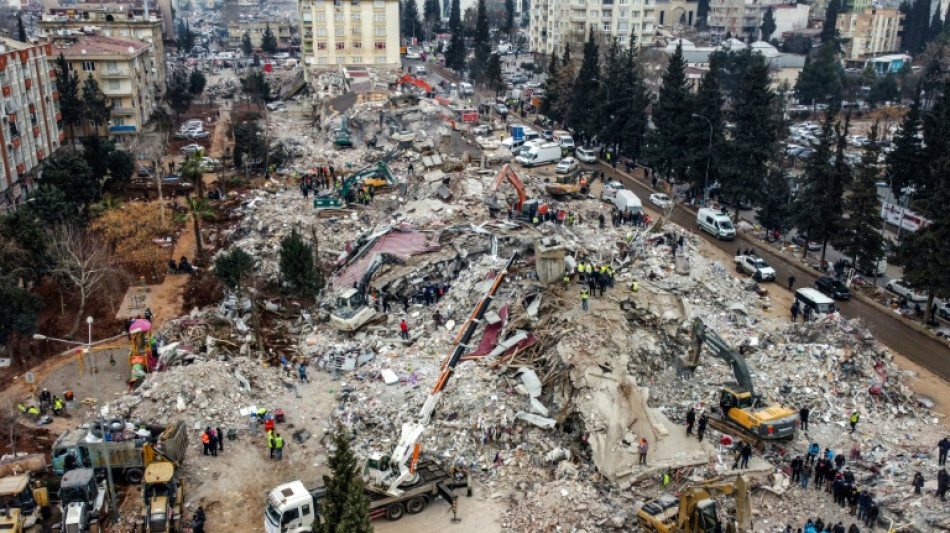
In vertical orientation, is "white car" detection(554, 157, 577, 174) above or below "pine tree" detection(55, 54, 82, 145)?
below

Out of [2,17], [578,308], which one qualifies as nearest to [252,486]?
[578,308]

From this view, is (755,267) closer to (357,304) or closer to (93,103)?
(357,304)

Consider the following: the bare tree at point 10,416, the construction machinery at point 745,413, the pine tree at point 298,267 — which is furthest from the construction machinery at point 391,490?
the pine tree at point 298,267

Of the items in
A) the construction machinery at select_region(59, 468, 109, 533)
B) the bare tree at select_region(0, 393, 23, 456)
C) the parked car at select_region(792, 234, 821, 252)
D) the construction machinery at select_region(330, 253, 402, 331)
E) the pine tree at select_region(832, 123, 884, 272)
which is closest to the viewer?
the construction machinery at select_region(59, 468, 109, 533)

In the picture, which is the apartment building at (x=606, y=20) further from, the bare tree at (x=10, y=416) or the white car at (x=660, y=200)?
the bare tree at (x=10, y=416)

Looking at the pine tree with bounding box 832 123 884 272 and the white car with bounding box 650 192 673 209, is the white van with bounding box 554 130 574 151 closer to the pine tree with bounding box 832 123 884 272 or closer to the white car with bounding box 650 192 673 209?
the white car with bounding box 650 192 673 209

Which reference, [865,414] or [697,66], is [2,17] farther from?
[865,414]

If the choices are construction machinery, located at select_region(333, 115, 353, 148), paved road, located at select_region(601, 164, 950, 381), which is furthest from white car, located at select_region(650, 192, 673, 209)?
construction machinery, located at select_region(333, 115, 353, 148)
